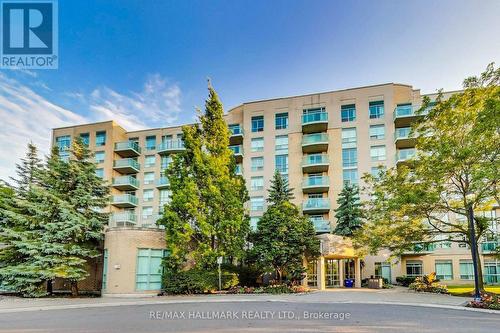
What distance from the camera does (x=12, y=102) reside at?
1666 cm

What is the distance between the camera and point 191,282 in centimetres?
2108

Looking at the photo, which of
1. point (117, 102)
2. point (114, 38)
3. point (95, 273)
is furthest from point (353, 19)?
point (95, 273)

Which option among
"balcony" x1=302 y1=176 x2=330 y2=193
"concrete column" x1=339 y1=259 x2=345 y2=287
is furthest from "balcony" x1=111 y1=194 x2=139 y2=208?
"concrete column" x1=339 y1=259 x2=345 y2=287

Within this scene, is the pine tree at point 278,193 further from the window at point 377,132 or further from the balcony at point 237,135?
the window at point 377,132

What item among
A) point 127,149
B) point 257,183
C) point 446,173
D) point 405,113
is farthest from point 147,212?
point 446,173

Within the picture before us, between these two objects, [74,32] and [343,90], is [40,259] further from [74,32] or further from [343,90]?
[343,90]

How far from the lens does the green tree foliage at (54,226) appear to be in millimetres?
20188

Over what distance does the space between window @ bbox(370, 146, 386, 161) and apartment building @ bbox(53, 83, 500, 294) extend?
0.09 metres

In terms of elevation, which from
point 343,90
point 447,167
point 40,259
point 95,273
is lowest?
point 95,273

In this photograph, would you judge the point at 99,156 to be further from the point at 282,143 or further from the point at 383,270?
the point at 383,270

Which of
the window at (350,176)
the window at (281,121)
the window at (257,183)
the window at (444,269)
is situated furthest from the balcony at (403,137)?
the window at (257,183)

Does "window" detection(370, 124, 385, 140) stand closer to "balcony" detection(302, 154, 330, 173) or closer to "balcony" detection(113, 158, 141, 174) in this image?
"balcony" detection(302, 154, 330, 173)

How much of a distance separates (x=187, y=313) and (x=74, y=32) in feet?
40.7

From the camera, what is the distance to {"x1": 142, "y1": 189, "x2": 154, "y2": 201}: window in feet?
135
